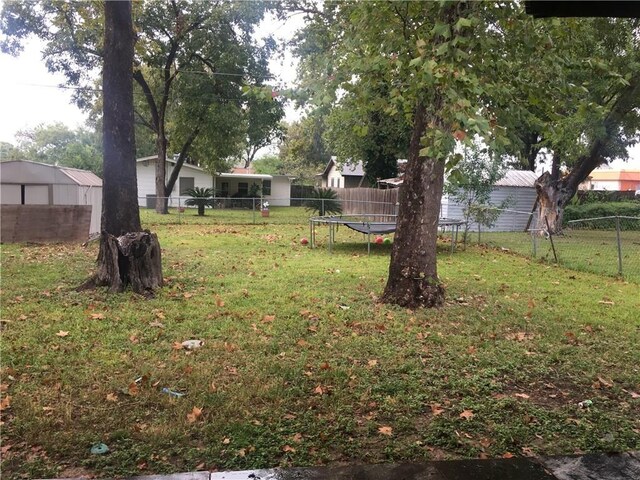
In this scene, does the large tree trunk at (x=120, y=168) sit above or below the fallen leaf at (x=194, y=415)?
above

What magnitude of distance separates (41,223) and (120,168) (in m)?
6.75

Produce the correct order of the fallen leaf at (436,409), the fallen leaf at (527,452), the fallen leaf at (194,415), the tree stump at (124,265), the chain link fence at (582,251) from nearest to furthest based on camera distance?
the fallen leaf at (527,452) < the fallen leaf at (194,415) < the fallen leaf at (436,409) < the tree stump at (124,265) < the chain link fence at (582,251)

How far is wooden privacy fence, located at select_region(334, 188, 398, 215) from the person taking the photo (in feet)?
72.3

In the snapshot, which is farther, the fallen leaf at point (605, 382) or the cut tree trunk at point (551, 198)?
the cut tree trunk at point (551, 198)

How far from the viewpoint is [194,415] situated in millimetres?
3398

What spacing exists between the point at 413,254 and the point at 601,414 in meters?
3.30

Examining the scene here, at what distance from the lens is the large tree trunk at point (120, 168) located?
22.9ft

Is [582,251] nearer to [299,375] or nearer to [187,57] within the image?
[299,375]

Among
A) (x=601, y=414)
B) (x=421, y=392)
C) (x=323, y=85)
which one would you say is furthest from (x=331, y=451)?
(x=323, y=85)

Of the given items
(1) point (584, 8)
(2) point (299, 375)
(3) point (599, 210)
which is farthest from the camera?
(3) point (599, 210)

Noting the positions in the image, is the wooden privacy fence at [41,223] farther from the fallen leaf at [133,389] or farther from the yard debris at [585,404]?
the yard debris at [585,404]

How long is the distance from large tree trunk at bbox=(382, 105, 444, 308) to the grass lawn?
12.6 inches

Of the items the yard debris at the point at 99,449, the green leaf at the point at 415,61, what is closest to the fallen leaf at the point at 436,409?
the yard debris at the point at 99,449

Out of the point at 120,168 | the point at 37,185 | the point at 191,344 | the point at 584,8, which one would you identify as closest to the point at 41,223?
the point at 37,185
